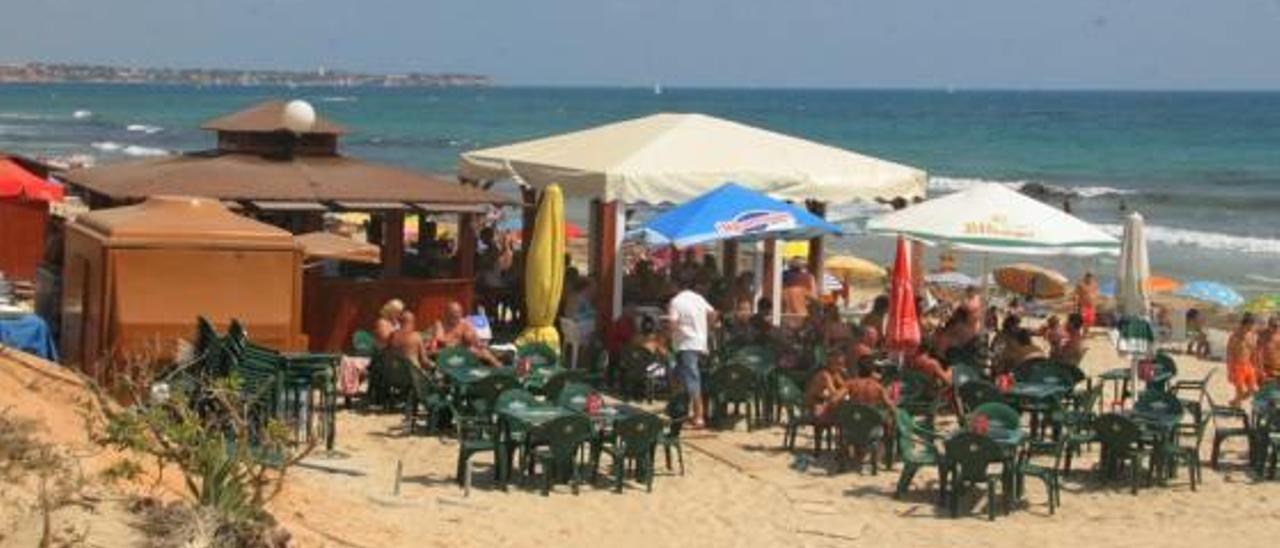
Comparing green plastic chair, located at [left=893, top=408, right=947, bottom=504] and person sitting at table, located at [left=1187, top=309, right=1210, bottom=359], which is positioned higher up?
person sitting at table, located at [left=1187, top=309, right=1210, bottom=359]

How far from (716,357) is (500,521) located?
459cm

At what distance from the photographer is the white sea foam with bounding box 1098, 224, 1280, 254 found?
37.4m

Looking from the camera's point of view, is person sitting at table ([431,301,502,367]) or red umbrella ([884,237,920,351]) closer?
person sitting at table ([431,301,502,367])

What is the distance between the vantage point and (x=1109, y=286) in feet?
79.6

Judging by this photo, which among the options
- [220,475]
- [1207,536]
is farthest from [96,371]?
[1207,536]

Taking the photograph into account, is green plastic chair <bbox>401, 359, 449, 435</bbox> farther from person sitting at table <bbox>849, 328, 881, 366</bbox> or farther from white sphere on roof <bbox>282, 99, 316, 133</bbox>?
white sphere on roof <bbox>282, 99, 316, 133</bbox>

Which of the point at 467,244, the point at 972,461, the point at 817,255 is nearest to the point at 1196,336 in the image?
the point at 817,255

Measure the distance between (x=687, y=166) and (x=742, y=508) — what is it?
17.2ft

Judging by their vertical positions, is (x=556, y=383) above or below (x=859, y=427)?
above

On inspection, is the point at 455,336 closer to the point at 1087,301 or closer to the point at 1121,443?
the point at 1121,443

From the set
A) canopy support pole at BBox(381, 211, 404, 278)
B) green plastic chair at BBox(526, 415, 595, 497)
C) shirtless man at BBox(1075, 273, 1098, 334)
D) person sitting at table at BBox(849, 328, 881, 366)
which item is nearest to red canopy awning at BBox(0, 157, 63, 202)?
canopy support pole at BBox(381, 211, 404, 278)

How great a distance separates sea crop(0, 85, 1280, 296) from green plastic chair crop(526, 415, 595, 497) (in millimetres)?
12453

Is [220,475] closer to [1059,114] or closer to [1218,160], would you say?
[1218,160]

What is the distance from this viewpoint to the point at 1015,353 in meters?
13.5
